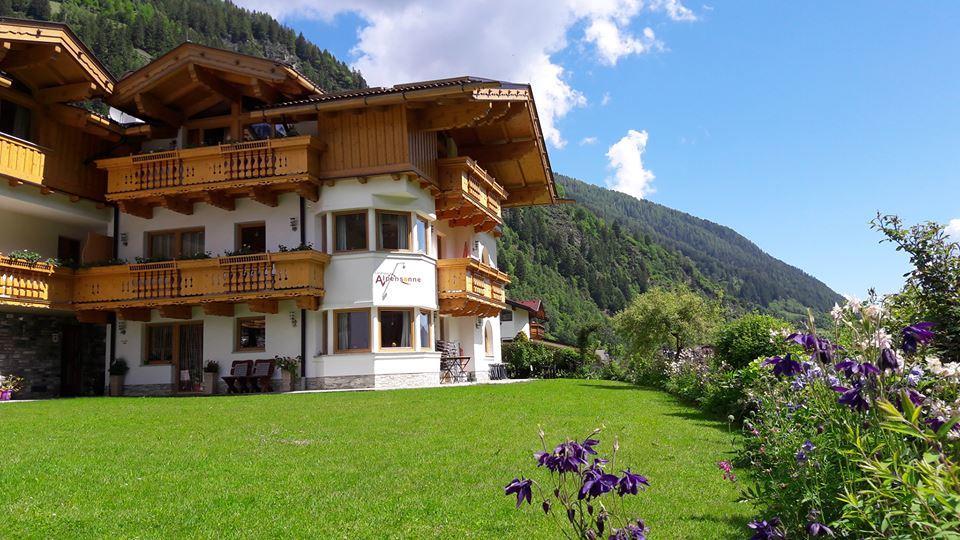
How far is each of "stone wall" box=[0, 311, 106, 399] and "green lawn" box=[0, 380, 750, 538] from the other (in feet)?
30.1

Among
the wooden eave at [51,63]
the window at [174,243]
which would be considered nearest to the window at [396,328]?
the window at [174,243]

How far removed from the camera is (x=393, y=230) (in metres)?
20.9

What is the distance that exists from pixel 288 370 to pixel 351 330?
2.03 metres

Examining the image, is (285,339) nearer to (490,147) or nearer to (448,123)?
(448,123)

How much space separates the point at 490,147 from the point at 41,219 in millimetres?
14193

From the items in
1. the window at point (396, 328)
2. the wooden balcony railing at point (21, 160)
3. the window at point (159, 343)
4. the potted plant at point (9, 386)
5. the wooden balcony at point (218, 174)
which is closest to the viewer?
the potted plant at point (9, 386)

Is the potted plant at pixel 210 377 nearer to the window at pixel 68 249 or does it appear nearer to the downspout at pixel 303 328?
the downspout at pixel 303 328

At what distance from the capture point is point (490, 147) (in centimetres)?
2553

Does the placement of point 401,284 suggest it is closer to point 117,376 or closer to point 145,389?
point 145,389

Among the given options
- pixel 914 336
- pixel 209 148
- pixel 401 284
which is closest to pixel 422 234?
pixel 401 284

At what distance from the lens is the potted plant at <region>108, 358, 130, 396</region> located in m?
21.3

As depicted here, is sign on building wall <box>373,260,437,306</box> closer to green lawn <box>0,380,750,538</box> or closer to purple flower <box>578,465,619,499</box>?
green lawn <box>0,380,750,538</box>

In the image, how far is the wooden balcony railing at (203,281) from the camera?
19.6m

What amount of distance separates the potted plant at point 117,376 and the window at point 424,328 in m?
8.83
